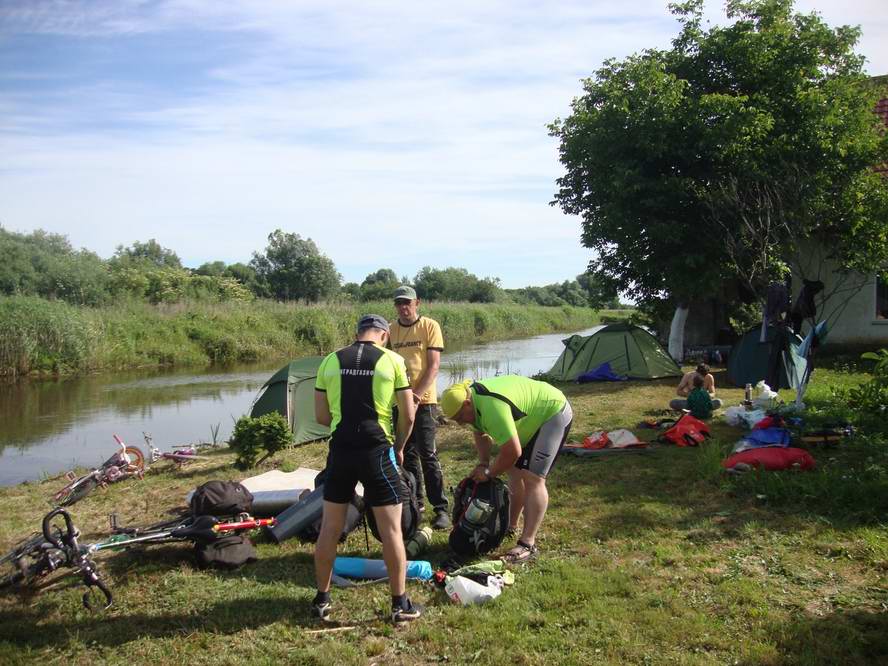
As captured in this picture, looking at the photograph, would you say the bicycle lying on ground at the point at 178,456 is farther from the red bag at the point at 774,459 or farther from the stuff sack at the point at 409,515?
the red bag at the point at 774,459

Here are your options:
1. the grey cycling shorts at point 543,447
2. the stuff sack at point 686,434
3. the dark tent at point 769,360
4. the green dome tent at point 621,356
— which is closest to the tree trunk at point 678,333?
the green dome tent at point 621,356

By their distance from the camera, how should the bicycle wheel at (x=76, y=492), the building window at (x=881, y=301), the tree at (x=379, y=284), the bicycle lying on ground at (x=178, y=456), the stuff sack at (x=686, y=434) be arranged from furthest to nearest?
the tree at (x=379, y=284) < the building window at (x=881, y=301) < the bicycle lying on ground at (x=178, y=456) < the stuff sack at (x=686, y=434) < the bicycle wheel at (x=76, y=492)

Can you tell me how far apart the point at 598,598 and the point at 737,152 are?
1172 centimetres

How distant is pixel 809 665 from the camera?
332 cm

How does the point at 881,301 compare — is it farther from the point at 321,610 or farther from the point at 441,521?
the point at 321,610

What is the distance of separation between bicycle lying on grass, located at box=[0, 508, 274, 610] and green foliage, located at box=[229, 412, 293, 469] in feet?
9.04

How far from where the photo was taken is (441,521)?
218 inches

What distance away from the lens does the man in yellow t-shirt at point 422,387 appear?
5.49 metres

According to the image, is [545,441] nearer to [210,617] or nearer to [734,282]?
[210,617]

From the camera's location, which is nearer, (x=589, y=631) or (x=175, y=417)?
(x=589, y=631)

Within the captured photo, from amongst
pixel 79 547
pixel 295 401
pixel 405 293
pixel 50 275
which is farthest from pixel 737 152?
pixel 50 275

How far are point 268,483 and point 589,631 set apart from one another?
3.55 m

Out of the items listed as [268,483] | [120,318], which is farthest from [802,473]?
[120,318]

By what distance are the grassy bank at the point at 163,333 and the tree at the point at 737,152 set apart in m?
14.7
